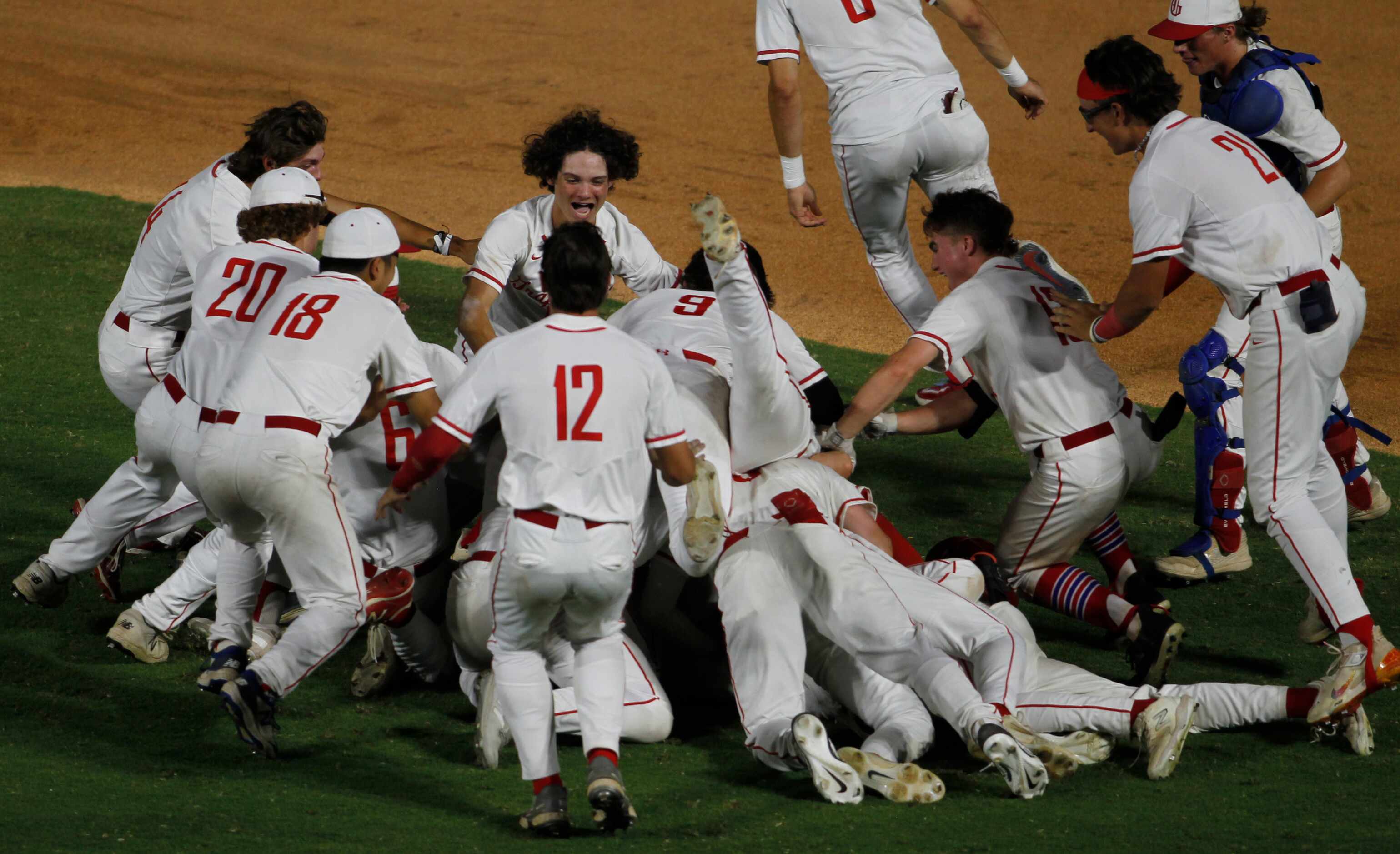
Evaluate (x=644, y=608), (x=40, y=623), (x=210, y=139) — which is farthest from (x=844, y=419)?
(x=210, y=139)

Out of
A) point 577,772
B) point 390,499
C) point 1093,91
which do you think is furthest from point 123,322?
point 1093,91

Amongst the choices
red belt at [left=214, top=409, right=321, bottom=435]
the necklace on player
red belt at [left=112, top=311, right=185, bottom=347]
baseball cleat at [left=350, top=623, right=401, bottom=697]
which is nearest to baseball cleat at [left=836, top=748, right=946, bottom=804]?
baseball cleat at [left=350, top=623, right=401, bottom=697]

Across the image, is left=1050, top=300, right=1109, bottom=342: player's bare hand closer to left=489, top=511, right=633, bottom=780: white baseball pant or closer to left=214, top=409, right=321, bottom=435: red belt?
left=489, top=511, right=633, bottom=780: white baseball pant

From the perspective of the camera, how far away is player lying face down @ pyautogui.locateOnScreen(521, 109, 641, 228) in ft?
18.0

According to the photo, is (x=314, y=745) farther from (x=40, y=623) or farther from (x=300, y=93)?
(x=300, y=93)

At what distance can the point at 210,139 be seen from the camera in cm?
1430

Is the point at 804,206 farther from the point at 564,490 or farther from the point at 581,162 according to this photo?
the point at 564,490

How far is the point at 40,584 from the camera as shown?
513cm

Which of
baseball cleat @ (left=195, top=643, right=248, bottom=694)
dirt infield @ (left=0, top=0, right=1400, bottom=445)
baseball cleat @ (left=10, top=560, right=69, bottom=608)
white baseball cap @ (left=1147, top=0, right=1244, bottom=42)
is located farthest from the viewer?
dirt infield @ (left=0, top=0, right=1400, bottom=445)

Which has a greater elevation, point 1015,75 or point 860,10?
point 860,10

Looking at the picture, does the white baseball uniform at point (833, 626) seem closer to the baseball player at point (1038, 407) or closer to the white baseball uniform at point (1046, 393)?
the baseball player at point (1038, 407)

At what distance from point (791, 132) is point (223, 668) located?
2.94 m

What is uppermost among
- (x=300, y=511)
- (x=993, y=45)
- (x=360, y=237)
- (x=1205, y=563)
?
(x=993, y=45)

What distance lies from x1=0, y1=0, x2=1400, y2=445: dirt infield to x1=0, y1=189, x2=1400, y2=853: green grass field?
15.0ft
